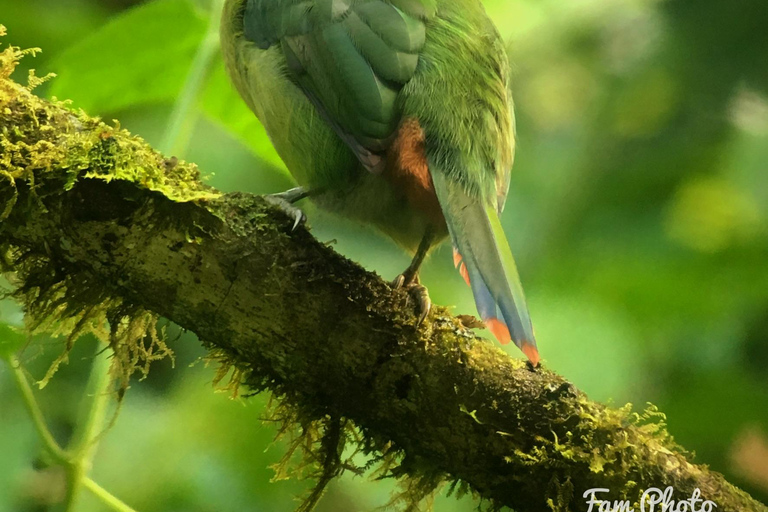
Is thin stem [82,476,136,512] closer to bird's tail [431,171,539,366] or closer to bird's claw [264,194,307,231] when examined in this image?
bird's claw [264,194,307,231]

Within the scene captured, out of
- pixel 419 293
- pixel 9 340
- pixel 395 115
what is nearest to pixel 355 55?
pixel 395 115

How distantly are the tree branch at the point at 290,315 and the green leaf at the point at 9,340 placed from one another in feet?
0.27

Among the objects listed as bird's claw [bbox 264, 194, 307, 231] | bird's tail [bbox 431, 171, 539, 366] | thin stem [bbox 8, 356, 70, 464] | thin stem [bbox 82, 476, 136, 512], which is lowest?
thin stem [bbox 82, 476, 136, 512]

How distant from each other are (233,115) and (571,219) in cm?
178

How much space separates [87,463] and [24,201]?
2.61 ft

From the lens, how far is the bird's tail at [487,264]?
143 centimetres

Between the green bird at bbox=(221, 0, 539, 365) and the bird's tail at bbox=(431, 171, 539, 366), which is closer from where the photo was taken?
the bird's tail at bbox=(431, 171, 539, 366)

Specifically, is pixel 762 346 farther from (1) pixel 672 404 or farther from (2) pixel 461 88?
(2) pixel 461 88

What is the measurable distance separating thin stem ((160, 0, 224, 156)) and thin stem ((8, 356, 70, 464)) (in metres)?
0.76

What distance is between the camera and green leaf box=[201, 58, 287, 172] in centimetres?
250

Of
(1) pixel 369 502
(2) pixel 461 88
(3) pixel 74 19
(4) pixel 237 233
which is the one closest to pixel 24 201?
(4) pixel 237 233

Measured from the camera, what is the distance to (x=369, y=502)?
2523 millimetres

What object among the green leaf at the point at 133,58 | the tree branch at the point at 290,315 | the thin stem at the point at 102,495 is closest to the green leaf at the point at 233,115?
the green leaf at the point at 133,58

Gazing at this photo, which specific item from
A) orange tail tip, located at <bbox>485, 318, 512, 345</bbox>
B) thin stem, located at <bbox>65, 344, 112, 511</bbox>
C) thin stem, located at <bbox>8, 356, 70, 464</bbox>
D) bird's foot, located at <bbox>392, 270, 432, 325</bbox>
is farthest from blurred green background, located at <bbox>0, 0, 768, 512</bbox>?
orange tail tip, located at <bbox>485, 318, 512, 345</bbox>
